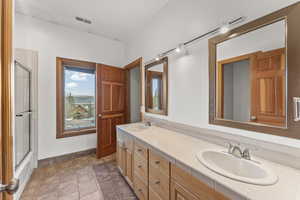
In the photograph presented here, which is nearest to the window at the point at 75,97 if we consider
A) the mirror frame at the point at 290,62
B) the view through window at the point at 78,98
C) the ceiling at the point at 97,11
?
the view through window at the point at 78,98

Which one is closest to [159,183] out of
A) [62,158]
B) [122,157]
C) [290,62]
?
[122,157]

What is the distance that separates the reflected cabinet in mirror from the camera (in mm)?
1992

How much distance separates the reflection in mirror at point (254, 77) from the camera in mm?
936

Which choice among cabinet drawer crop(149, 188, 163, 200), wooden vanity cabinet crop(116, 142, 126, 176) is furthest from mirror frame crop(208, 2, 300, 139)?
wooden vanity cabinet crop(116, 142, 126, 176)

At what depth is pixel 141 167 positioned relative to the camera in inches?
57.9

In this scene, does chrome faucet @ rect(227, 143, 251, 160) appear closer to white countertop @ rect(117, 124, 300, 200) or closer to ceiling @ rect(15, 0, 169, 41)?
white countertop @ rect(117, 124, 300, 200)

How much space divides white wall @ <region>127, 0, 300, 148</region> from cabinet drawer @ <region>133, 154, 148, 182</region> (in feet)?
2.27

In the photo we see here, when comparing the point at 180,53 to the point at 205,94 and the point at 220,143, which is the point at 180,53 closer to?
the point at 205,94

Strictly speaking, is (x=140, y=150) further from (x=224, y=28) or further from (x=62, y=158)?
(x=62, y=158)

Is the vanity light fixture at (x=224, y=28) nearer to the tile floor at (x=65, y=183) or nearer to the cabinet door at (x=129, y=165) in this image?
the cabinet door at (x=129, y=165)

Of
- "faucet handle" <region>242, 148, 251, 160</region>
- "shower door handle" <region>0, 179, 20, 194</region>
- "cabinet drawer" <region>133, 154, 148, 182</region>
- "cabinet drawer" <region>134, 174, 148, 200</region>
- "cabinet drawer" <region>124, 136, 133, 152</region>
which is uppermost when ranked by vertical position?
"shower door handle" <region>0, 179, 20, 194</region>

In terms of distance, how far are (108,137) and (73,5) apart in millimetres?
2447

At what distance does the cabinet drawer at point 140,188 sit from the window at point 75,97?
1.86 metres

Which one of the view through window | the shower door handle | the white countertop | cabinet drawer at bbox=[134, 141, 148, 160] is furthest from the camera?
the view through window
